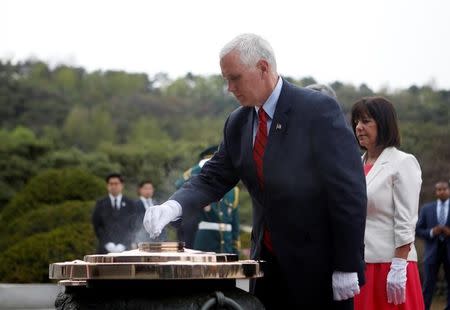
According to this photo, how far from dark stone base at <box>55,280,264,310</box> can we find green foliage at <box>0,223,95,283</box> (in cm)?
1156

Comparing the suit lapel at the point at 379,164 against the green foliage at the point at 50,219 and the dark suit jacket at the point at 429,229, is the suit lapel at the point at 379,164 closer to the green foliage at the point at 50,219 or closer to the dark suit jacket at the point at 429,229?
the dark suit jacket at the point at 429,229

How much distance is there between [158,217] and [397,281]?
1365mm

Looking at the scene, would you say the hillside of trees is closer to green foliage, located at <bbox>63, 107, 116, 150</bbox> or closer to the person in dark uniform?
green foliage, located at <bbox>63, 107, 116, 150</bbox>

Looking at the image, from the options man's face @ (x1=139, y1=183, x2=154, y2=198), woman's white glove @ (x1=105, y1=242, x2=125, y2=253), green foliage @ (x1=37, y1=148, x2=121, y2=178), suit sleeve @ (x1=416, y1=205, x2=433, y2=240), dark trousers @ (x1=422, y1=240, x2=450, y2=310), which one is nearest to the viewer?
dark trousers @ (x1=422, y1=240, x2=450, y2=310)

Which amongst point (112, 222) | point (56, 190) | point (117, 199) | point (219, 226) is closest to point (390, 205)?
point (219, 226)

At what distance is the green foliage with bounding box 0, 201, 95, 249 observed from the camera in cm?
1622

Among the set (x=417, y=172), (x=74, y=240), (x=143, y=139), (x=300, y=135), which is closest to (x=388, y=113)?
(x=417, y=172)

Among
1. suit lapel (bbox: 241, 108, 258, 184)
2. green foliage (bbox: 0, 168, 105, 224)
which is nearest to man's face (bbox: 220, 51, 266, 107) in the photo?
suit lapel (bbox: 241, 108, 258, 184)

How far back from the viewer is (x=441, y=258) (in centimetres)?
1171

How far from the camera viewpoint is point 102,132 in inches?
1340

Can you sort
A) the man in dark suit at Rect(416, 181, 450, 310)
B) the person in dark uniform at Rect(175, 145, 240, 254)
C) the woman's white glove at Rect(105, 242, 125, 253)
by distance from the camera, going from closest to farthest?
1. the person in dark uniform at Rect(175, 145, 240, 254)
2. the man in dark suit at Rect(416, 181, 450, 310)
3. the woman's white glove at Rect(105, 242, 125, 253)

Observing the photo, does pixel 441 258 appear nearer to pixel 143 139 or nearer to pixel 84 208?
pixel 84 208

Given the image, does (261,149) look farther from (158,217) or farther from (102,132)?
(102,132)

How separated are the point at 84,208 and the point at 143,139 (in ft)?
53.4
